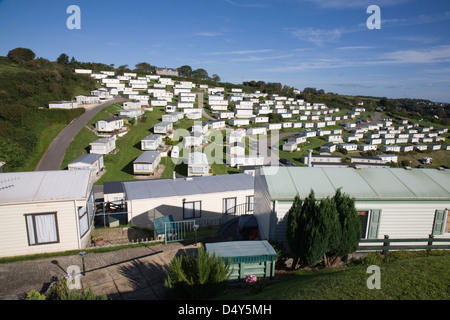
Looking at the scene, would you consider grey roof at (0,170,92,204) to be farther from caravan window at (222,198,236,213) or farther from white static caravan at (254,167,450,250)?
caravan window at (222,198,236,213)

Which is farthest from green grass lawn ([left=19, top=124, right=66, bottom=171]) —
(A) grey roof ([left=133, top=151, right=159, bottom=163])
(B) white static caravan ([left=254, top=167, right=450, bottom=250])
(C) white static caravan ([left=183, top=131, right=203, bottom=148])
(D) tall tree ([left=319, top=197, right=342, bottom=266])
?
(D) tall tree ([left=319, top=197, right=342, bottom=266])

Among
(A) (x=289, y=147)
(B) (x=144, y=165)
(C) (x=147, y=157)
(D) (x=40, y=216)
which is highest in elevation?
(D) (x=40, y=216)

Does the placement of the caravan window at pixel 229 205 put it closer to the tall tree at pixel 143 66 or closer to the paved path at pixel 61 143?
the paved path at pixel 61 143

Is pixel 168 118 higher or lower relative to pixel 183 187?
higher

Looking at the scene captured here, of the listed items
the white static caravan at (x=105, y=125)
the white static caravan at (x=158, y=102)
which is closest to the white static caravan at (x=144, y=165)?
the white static caravan at (x=105, y=125)

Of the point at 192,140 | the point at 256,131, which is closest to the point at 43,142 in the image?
the point at 192,140

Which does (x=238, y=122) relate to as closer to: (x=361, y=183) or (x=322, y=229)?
(x=361, y=183)
